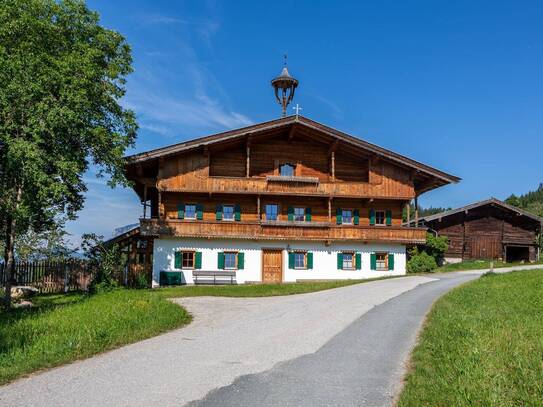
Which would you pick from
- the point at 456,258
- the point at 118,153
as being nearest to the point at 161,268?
the point at 118,153

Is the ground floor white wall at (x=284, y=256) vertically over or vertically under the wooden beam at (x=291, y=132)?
under

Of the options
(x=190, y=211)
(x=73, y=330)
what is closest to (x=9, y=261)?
(x=73, y=330)

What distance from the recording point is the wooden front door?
30.4 metres

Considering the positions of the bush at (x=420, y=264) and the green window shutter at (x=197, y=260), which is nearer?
the green window shutter at (x=197, y=260)

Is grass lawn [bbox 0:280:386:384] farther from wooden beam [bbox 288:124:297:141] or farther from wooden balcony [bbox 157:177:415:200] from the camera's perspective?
wooden beam [bbox 288:124:297:141]

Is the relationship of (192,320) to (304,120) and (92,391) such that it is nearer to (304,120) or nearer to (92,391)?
(92,391)

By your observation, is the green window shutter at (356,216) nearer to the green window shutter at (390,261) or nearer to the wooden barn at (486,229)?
the green window shutter at (390,261)

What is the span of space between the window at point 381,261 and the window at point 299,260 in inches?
198

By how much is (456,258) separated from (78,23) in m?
34.2

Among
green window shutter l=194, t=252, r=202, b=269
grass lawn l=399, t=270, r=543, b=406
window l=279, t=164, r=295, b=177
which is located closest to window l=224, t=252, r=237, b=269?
green window shutter l=194, t=252, r=202, b=269

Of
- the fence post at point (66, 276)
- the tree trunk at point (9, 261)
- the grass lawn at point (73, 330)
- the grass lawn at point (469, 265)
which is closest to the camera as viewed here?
the grass lawn at point (73, 330)

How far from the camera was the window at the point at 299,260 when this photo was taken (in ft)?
101

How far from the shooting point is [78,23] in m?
22.4

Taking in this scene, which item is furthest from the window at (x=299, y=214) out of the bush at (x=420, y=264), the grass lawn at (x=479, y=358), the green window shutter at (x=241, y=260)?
the grass lawn at (x=479, y=358)
